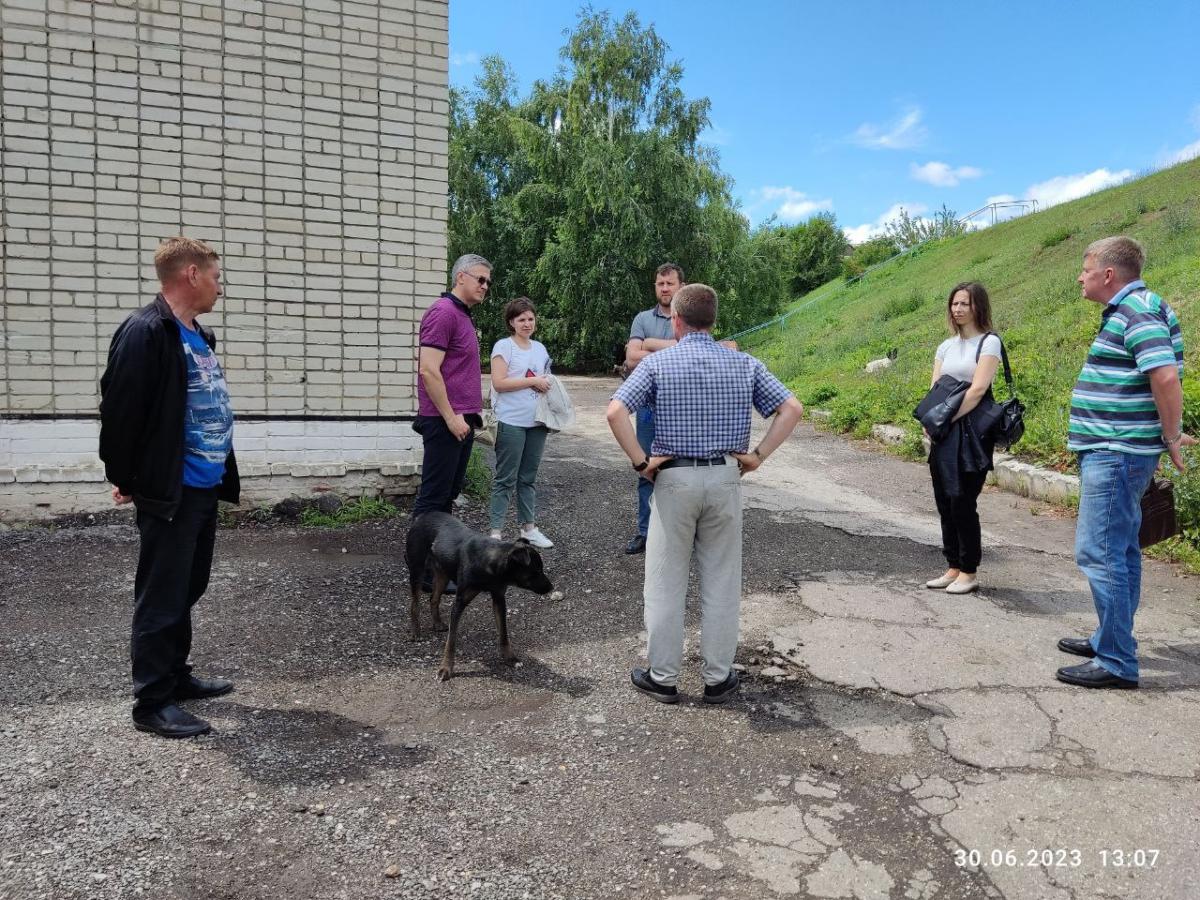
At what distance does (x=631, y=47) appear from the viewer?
2803 centimetres

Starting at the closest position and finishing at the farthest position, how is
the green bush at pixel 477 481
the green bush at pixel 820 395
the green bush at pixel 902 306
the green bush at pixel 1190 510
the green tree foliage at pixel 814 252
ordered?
the green bush at pixel 1190 510 < the green bush at pixel 477 481 < the green bush at pixel 820 395 < the green bush at pixel 902 306 < the green tree foliage at pixel 814 252

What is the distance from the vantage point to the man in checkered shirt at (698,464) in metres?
3.61

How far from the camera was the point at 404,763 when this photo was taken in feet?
10.6

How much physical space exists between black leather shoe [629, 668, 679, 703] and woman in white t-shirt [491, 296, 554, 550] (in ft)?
7.14

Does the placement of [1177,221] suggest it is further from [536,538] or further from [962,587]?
[536,538]

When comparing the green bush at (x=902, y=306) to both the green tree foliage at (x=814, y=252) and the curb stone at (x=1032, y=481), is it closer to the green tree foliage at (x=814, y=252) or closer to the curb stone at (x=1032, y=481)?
the curb stone at (x=1032, y=481)

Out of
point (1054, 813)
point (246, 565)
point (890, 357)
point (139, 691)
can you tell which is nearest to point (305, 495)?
point (246, 565)

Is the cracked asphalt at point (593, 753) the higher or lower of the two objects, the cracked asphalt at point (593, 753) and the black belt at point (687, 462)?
the lower

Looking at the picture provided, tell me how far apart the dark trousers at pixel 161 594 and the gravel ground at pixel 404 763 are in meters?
0.23

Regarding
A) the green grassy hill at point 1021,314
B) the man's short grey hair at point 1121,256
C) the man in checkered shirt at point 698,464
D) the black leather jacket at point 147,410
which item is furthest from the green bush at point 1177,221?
the black leather jacket at point 147,410

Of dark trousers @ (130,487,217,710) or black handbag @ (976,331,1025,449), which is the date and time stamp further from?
dark trousers @ (130,487,217,710)

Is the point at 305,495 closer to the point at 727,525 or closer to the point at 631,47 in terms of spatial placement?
the point at 727,525

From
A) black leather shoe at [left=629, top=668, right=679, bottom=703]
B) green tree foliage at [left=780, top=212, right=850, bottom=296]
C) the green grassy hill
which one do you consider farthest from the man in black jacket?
green tree foliage at [left=780, top=212, right=850, bottom=296]

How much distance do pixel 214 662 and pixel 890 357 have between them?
44.7ft
